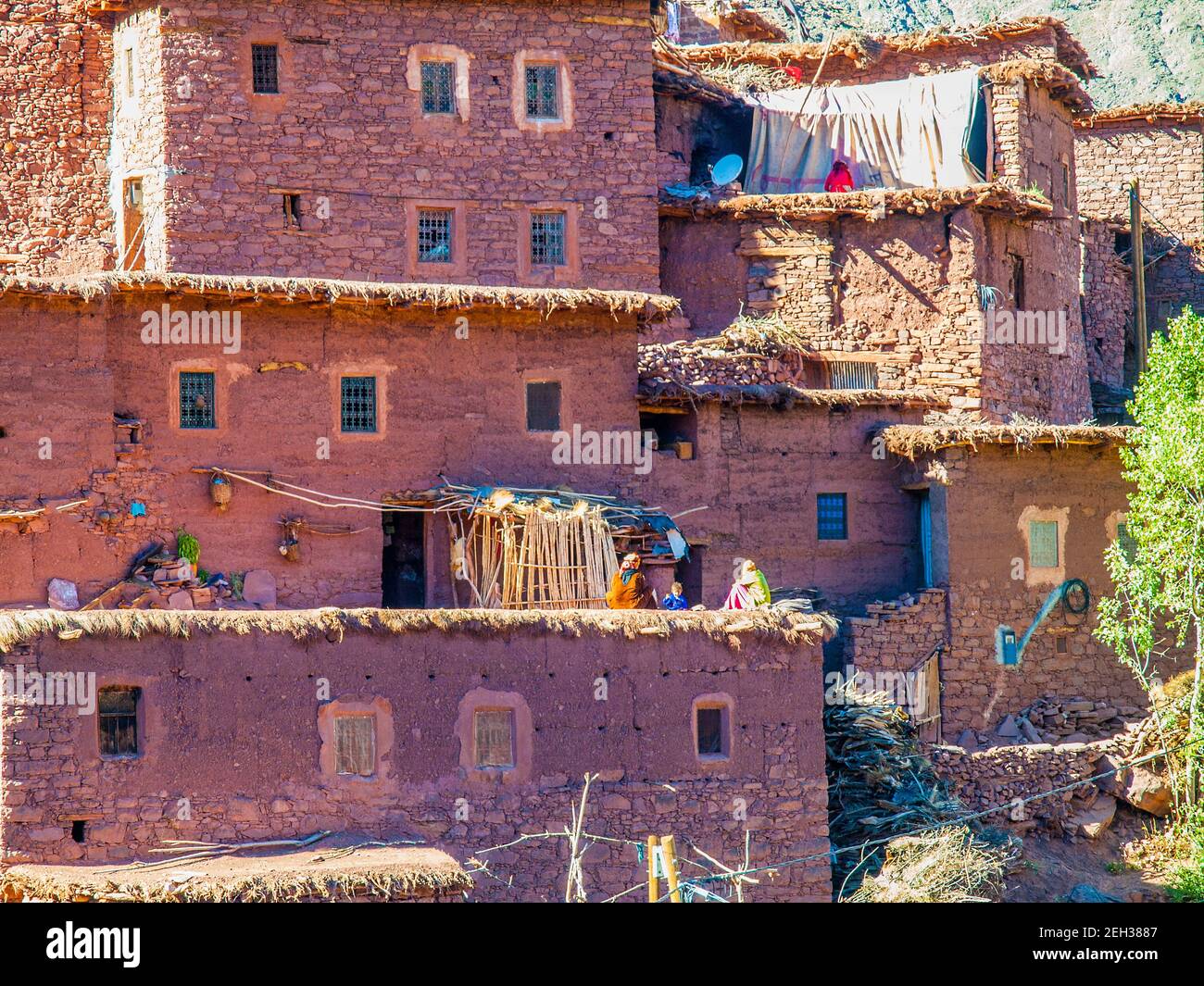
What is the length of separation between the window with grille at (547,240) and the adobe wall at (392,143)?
0.49 ft

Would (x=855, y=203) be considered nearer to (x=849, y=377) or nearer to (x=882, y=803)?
(x=849, y=377)

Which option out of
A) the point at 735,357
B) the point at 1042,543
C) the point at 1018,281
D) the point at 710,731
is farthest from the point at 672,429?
the point at 1018,281

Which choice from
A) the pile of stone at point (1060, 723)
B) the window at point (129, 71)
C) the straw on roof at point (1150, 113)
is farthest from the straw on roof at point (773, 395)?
the straw on roof at point (1150, 113)

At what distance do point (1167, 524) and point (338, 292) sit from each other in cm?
1020

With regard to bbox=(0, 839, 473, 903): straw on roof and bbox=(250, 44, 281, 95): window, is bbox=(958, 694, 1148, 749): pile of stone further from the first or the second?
bbox=(250, 44, 281, 95): window

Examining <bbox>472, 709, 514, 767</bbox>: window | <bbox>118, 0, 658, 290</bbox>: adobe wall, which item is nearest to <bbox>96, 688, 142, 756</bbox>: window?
<bbox>472, 709, 514, 767</bbox>: window

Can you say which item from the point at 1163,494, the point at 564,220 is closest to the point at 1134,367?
the point at 1163,494

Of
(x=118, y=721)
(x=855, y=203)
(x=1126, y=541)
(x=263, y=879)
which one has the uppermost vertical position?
(x=855, y=203)

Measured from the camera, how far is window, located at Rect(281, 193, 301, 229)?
2975 cm

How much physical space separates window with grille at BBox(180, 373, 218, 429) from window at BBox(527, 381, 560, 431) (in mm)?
3639

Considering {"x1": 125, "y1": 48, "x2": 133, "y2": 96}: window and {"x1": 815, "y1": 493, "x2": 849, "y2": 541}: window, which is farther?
{"x1": 125, "y1": 48, "x2": 133, "y2": 96}: window

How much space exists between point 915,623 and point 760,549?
82.9 inches

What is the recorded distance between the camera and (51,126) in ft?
103

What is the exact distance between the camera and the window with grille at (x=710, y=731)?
2358cm
